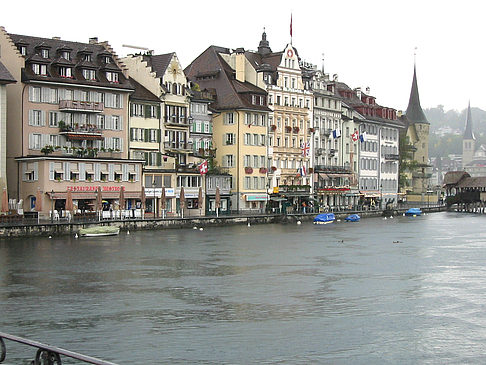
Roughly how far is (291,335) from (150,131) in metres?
61.4

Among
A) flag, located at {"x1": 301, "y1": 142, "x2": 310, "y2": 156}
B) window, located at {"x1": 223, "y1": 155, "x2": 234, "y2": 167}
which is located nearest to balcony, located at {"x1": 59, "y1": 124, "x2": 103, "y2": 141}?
window, located at {"x1": 223, "y1": 155, "x2": 234, "y2": 167}

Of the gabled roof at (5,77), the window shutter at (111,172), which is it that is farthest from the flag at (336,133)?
the gabled roof at (5,77)

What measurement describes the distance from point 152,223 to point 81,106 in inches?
529

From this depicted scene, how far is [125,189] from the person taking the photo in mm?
85375

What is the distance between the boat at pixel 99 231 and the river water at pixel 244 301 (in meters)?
3.54

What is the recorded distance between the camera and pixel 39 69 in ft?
261

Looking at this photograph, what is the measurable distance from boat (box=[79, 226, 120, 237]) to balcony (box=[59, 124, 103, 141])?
12.0m

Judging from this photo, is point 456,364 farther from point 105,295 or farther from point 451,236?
point 451,236

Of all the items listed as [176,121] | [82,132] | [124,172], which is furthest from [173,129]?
[82,132]

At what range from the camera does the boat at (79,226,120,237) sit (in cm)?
7162

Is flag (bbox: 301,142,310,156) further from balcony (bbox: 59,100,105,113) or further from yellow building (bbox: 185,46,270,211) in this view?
balcony (bbox: 59,100,105,113)

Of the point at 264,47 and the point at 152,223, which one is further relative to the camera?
the point at 264,47

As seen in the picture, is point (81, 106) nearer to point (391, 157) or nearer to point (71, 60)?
point (71, 60)

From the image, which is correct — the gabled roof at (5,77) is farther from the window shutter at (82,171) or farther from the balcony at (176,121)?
the balcony at (176,121)
